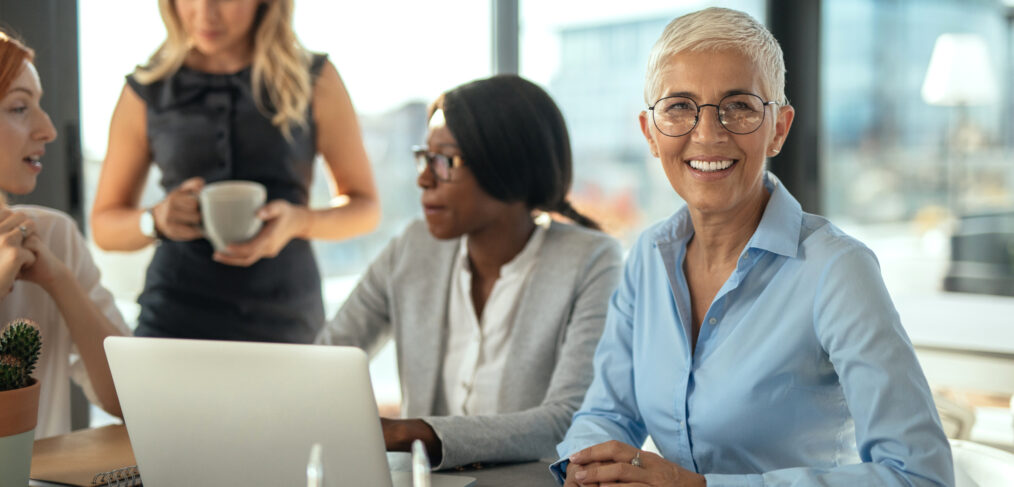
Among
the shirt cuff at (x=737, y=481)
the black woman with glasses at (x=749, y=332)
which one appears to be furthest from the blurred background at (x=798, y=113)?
the shirt cuff at (x=737, y=481)

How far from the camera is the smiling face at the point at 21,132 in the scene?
1.75m

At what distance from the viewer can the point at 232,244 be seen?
2104 mm

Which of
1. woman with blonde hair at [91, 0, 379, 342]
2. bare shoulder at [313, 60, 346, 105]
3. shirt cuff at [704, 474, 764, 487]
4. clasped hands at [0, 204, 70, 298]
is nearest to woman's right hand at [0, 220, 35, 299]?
clasped hands at [0, 204, 70, 298]

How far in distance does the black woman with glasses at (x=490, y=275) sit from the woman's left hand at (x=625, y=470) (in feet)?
1.55

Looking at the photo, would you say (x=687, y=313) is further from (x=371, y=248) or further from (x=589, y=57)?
(x=589, y=57)

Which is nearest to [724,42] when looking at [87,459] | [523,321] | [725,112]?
[725,112]

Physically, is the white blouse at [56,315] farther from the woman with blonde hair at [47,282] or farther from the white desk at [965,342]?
the white desk at [965,342]

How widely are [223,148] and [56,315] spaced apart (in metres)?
0.61

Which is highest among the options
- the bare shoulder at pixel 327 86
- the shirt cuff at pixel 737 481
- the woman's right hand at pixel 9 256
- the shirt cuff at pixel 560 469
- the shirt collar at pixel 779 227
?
the bare shoulder at pixel 327 86

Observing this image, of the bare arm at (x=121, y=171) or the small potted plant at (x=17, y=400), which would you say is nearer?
the small potted plant at (x=17, y=400)

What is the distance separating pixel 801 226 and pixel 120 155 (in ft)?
5.45

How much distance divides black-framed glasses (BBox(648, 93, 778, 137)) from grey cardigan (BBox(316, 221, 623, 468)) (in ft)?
1.91

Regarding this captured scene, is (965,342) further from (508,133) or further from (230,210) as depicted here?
(230,210)

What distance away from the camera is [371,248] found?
3641 millimetres
